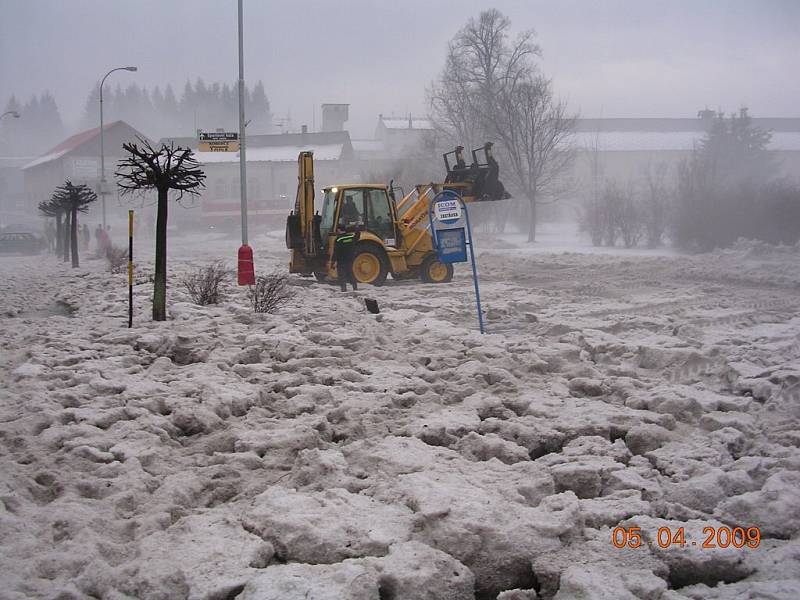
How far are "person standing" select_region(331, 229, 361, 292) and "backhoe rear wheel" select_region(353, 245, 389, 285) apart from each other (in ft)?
0.88

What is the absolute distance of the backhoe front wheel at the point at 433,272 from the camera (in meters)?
17.5

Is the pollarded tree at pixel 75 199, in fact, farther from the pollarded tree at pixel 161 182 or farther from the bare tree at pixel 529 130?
the bare tree at pixel 529 130

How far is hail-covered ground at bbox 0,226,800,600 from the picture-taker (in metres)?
3.88

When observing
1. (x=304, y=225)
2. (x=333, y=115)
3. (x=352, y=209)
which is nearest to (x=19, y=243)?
(x=304, y=225)

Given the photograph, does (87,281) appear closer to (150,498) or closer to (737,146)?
(150,498)

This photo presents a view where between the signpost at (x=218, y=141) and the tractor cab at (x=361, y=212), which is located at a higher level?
the signpost at (x=218, y=141)

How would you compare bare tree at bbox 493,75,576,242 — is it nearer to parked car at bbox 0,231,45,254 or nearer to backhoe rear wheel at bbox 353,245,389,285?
backhoe rear wheel at bbox 353,245,389,285

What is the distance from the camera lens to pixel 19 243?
137 feet

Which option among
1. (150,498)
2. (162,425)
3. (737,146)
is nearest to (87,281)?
(162,425)

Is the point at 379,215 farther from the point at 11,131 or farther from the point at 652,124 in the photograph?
the point at 11,131

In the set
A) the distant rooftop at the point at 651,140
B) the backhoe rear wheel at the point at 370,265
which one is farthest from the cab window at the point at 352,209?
the distant rooftop at the point at 651,140

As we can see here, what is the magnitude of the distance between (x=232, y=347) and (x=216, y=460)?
3.56 meters
